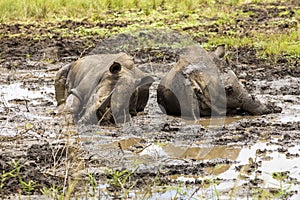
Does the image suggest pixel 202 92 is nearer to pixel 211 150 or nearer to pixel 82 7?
pixel 211 150

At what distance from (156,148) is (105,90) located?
1.18 metres

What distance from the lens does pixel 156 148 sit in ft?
26.3

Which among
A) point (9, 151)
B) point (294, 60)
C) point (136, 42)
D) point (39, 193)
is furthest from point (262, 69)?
point (39, 193)

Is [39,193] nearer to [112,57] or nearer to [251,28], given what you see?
[112,57]

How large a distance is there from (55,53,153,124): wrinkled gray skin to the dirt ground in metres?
0.17

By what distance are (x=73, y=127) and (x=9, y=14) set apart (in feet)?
33.6

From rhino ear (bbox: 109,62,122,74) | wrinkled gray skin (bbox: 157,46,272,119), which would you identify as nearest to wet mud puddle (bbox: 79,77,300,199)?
wrinkled gray skin (bbox: 157,46,272,119)

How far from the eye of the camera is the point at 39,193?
6211mm

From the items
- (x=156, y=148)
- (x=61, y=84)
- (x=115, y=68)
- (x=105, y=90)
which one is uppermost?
(x=115, y=68)

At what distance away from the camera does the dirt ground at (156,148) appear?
20.7 ft

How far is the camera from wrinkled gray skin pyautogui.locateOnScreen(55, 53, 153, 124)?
8.73 m

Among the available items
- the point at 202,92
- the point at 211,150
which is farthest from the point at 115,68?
the point at 211,150

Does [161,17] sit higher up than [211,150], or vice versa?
[161,17]

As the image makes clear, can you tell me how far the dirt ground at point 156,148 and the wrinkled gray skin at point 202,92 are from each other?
0.18 metres
